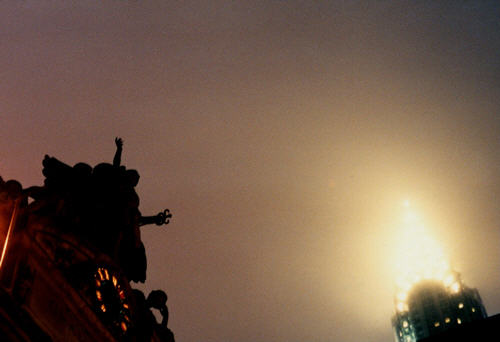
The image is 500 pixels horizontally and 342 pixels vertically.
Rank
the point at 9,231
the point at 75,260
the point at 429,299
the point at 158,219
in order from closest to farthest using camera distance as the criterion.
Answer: the point at 9,231 < the point at 75,260 < the point at 158,219 < the point at 429,299

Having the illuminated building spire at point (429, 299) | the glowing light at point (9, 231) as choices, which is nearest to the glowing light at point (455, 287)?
the illuminated building spire at point (429, 299)

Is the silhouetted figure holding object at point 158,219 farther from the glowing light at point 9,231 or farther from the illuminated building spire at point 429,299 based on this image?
the illuminated building spire at point 429,299

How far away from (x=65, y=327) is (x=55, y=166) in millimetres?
9941

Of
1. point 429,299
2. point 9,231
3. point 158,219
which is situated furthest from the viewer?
point 429,299

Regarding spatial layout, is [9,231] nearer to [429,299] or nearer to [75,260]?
[75,260]

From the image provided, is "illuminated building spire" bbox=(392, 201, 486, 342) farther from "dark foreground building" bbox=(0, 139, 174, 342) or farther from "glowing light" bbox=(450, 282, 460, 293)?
Answer: "dark foreground building" bbox=(0, 139, 174, 342)

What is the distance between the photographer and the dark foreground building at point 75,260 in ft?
50.2

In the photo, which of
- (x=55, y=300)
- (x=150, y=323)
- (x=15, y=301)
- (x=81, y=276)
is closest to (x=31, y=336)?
(x=15, y=301)

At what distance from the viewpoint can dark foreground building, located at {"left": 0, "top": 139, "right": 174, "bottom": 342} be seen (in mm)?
15289

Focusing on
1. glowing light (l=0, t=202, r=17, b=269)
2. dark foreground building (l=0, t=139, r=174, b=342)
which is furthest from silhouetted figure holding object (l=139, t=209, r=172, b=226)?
glowing light (l=0, t=202, r=17, b=269)

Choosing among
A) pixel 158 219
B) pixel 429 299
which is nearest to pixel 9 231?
pixel 158 219

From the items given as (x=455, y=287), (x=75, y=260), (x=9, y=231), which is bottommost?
(x=9, y=231)

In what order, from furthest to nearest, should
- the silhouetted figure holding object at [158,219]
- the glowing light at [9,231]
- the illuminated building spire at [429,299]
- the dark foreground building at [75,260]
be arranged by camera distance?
the illuminated building spire at [429,299] < the silhouetted figure holding object at [158,219] < the dark foreground building at [75,260] < the glowing light at [9,231]

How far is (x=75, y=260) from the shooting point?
19.8 meters
